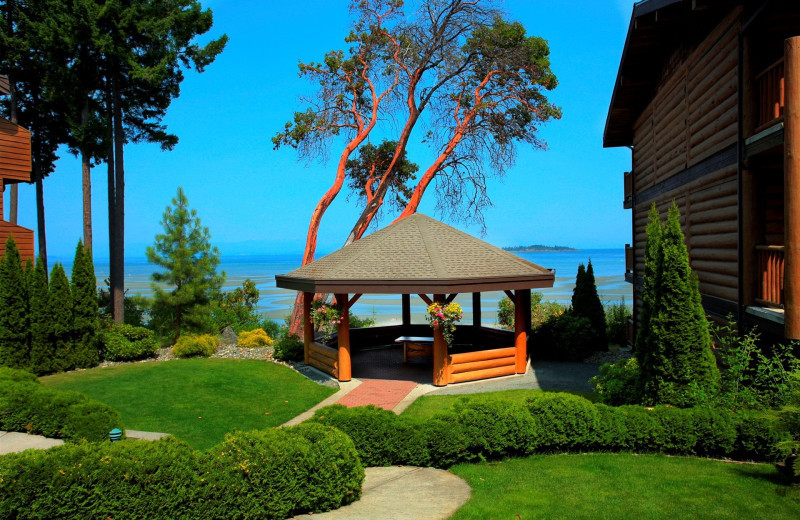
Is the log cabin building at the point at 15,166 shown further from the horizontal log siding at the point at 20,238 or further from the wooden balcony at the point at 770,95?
the wooden balcony at the point at 770,95

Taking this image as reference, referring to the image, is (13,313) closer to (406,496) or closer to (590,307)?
(406,496)

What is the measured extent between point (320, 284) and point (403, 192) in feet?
44.3

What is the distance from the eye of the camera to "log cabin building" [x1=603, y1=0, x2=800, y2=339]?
6402mm

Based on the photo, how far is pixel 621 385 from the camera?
9422 millimetres

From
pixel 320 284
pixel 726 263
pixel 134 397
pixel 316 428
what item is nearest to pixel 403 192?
pixel 320 284

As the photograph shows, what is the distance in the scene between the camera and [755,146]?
757 cm

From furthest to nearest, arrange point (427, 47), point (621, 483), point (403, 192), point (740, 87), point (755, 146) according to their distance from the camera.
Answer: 1. point (403, 192)
2. point (427, 47)
3. point (740, 87)
4. point (755, 146)
5. point (621, 483)

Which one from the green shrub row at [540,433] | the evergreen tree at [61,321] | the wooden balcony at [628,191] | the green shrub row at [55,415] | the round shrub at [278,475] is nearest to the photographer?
the round shrub at [278,475]

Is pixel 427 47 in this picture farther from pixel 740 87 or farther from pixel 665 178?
pixel 740 87

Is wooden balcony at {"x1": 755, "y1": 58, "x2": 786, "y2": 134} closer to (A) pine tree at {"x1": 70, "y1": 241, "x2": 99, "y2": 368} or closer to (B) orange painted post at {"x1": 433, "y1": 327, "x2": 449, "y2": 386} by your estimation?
(B) orange painted post at {"x1": 433, "y1": 327, "x2": 449, "y2": 386}

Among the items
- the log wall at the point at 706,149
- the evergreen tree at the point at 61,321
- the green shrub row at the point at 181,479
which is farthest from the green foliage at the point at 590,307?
the evergreen tree at the point at 61,321

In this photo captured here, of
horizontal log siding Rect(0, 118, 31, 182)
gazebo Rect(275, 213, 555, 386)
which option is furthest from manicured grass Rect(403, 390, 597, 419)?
horizontal log siding Rect(0, 118, 31, 182)

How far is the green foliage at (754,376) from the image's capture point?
731cm

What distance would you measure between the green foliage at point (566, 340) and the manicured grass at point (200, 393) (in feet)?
22.0
